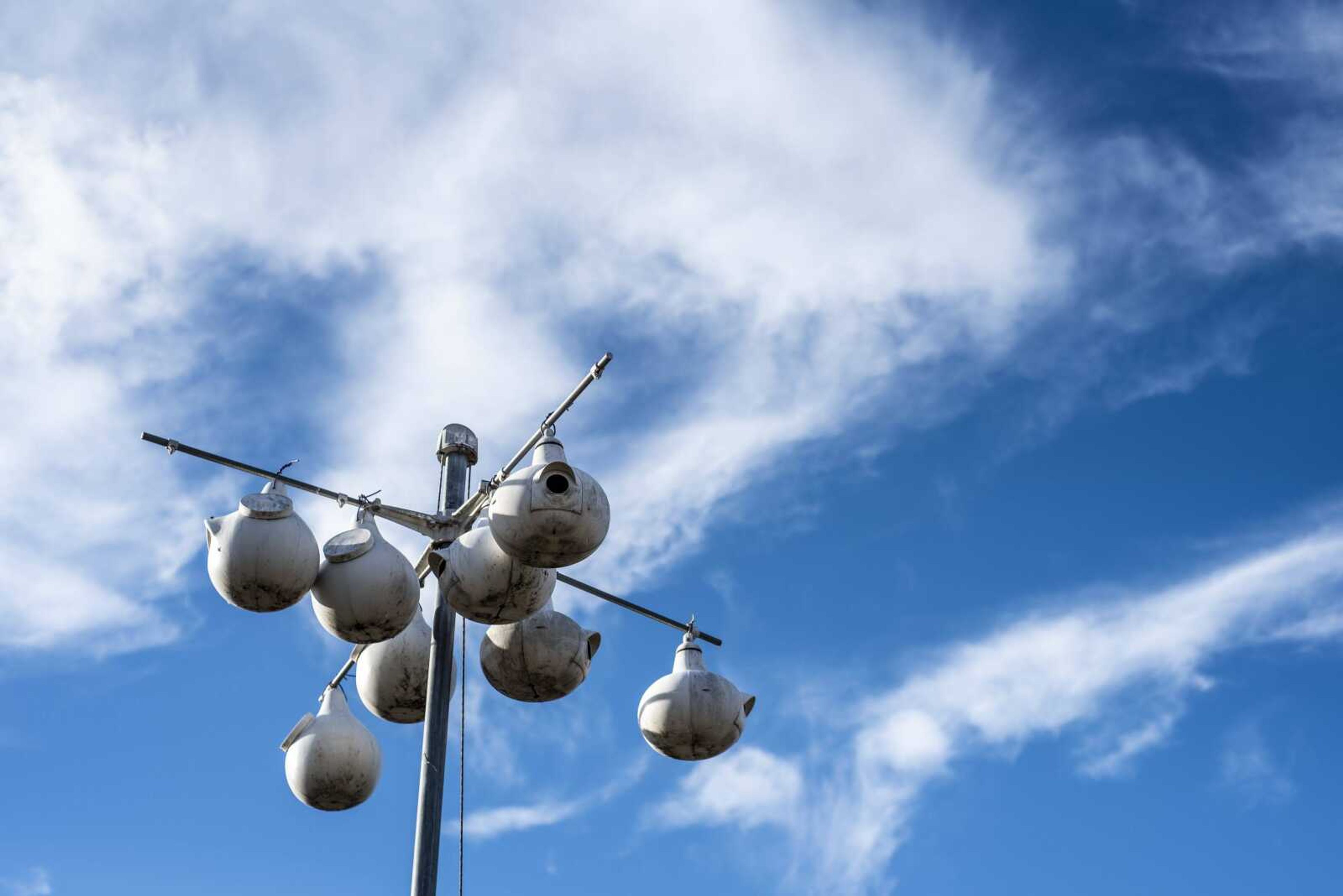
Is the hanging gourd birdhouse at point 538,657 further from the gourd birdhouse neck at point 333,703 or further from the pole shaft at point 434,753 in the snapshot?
the gourd birdhouse neck at point 333,703

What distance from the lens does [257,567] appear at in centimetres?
867

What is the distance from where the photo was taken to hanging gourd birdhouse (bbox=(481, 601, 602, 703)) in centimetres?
975

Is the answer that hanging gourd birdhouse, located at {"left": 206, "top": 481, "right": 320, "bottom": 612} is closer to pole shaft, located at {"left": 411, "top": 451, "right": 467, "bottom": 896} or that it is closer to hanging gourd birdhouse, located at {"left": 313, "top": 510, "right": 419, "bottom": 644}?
hanging gourd birdhouse, located at {"left": 313, "top": 510, "right": 419, "bottom": 644}

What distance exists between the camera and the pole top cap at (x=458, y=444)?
1055 centimetres

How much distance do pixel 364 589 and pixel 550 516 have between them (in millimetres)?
1271

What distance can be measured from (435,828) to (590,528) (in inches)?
80.1

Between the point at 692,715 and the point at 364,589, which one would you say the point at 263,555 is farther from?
the point at 692,715

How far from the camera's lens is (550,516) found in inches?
331

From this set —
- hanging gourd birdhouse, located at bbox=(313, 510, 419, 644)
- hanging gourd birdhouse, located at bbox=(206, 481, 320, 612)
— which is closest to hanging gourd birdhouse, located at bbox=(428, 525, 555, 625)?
hanging gourd birdhouse, located at bbox=(313, 510, 419, 644)

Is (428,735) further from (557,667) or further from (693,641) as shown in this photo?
(693,641)

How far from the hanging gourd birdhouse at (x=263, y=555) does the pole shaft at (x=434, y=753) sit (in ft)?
3.37

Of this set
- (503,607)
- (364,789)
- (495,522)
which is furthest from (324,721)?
(495,522)

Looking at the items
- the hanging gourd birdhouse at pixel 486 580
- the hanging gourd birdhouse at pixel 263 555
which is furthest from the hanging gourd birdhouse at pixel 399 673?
the hanging gourd birdhouse at pixel 263 555

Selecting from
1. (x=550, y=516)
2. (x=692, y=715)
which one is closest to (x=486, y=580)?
(x=550, y=516)
